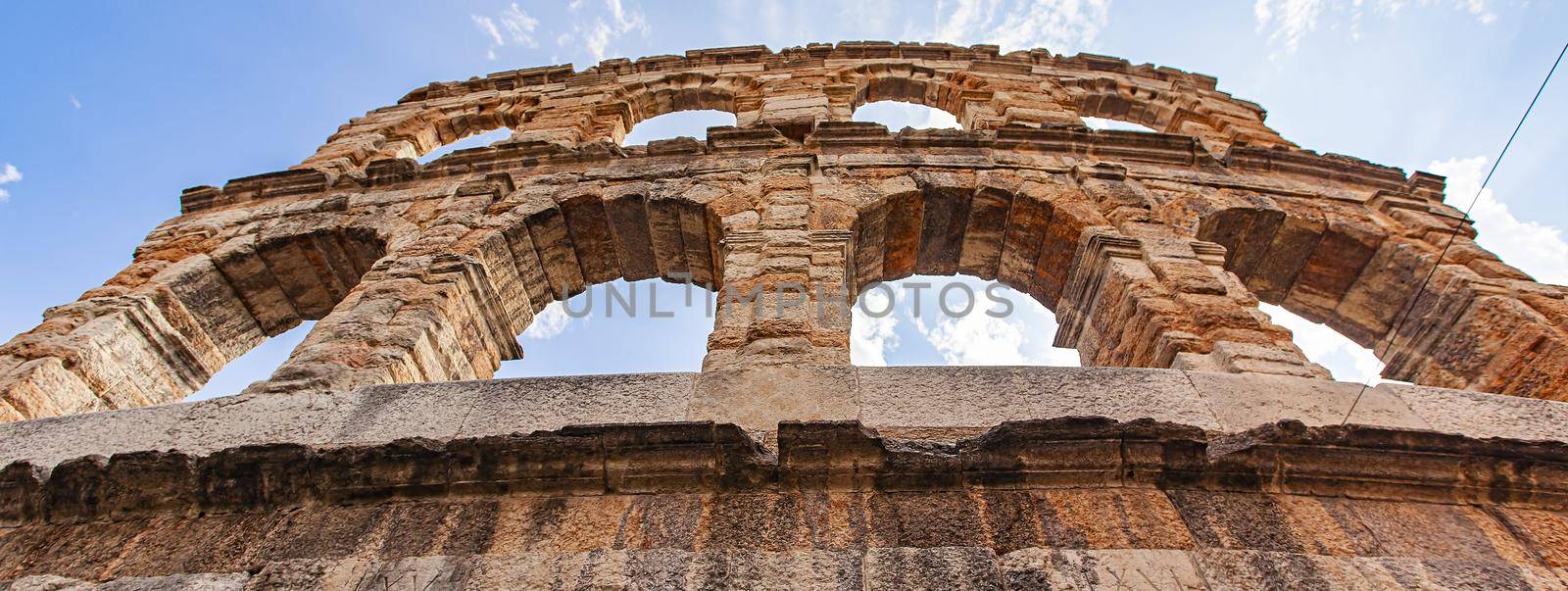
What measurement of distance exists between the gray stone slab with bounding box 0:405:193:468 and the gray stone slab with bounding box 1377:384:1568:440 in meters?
5.36

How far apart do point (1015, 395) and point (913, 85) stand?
27.6 ft

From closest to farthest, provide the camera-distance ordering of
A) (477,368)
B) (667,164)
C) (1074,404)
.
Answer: (1074,404) < (477,368) < (667,164)

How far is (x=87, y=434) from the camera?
3.69 meters

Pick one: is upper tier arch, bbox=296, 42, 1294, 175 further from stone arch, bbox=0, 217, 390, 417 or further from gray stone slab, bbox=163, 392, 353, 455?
gray stone slab, bbox=163, 392, 353, 455

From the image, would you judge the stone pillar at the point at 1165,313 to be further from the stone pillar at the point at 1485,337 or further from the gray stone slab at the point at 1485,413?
the stone pillar at the point at 1485,337

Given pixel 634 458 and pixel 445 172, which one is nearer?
pixel 634 458

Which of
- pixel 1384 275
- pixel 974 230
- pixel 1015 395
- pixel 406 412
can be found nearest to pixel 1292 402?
pixel 1015 395

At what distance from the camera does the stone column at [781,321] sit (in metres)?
3.57

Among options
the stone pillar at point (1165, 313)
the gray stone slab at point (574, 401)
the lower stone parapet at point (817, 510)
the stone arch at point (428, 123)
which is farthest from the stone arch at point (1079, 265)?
the stone arch at point (428, 123)

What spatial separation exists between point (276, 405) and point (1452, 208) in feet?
30.5

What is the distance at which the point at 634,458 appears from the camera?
9.96ft

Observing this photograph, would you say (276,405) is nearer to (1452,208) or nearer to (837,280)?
(837,280)

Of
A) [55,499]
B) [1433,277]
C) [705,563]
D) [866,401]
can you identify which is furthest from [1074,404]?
[1433,277]

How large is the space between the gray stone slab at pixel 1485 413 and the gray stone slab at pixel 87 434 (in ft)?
17.6
